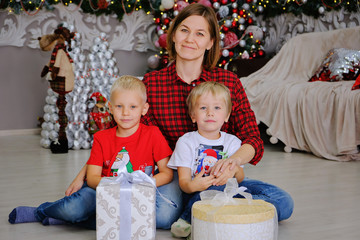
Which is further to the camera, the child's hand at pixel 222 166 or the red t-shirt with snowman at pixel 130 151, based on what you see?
the red t-shirt with snowman at pixel 130 151

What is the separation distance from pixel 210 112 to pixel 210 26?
0.44 meters

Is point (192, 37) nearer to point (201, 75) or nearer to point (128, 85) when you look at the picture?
point (201, 75)

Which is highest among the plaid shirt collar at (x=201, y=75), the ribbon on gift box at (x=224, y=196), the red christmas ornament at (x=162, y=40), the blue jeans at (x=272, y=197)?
the red christmas ornament at (x=162, y=40)

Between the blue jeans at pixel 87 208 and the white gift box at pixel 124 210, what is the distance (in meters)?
0.28

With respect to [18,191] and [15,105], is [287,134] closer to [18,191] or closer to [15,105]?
[18,191]

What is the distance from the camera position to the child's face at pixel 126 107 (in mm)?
1857

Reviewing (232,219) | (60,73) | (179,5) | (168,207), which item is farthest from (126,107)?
(179,5)

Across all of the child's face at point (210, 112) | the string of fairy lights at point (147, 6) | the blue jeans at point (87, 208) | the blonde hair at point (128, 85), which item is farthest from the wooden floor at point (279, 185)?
the string of fairy lights at point (147, 6)

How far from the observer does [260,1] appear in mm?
5492

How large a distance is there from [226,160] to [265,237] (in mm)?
357

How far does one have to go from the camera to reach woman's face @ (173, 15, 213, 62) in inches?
80.4

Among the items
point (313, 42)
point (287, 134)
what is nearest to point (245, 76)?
point (313, 42)

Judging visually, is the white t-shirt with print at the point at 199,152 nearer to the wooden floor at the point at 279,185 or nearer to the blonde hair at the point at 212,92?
the blonde hair at the point at 212,92

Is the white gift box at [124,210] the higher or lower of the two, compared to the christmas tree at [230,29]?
lower
